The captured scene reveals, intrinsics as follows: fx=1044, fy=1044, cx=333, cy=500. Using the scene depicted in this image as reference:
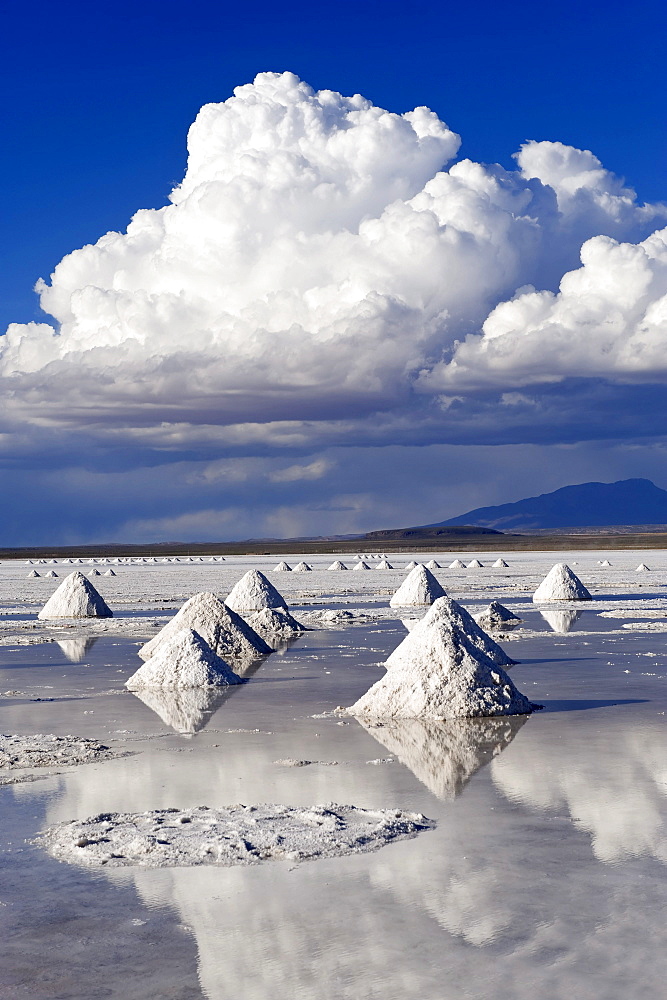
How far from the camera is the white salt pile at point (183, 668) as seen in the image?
620 inches

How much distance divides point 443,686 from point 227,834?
5.91 metres

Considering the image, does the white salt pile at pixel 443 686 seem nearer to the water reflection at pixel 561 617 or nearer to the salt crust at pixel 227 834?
the salt crust at pixel 227 834

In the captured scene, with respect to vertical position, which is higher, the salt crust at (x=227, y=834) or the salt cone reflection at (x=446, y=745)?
the salt crust at (x=227, y=834)

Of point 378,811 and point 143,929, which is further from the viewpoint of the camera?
point 378,811

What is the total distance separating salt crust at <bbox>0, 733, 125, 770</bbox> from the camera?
34.0ft

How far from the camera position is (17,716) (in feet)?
43.3

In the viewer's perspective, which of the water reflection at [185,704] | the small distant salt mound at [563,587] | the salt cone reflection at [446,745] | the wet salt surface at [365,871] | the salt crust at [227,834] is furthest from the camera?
the small distant salt mound at [563,587]

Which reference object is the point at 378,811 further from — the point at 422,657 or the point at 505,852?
the point at 422,657

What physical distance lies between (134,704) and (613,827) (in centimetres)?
818

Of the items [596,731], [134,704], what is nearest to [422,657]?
[596,731]

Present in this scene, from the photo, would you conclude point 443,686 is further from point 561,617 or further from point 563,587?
point 563,587

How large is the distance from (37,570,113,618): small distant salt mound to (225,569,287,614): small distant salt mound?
4.33 m

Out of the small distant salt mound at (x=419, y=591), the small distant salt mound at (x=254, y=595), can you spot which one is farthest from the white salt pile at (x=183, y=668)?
the small distant salt mound at (x=419, y=591)

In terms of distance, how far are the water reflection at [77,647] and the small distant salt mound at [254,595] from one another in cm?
488
